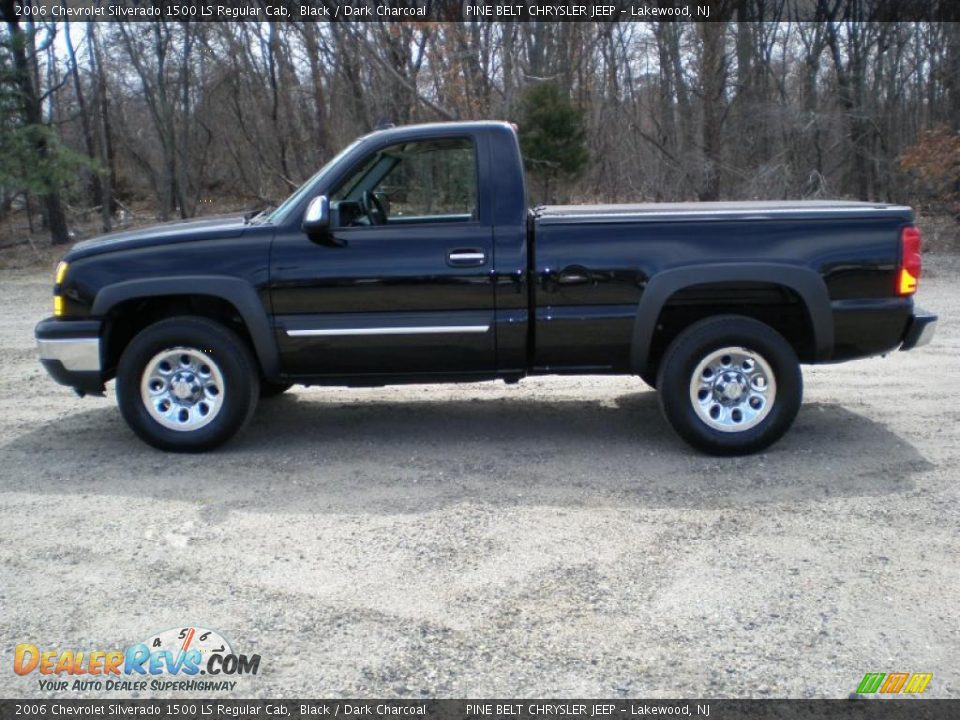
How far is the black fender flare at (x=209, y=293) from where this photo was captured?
556 centimetres

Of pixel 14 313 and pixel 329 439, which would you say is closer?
pixel 329 439

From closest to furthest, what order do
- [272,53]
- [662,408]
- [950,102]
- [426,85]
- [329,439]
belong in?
[662,408] < [329,439] < [950,102] < [426,85] < [272,53]

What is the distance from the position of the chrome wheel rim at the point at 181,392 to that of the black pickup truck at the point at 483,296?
0.01m

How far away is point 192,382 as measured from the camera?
18.9ft

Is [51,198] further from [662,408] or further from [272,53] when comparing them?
[662,408]

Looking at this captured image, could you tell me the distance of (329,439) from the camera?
6188 millimetres

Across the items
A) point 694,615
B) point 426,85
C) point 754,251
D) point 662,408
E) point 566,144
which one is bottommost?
point 694,615

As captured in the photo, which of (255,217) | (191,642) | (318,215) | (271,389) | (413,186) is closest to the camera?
(191,642)

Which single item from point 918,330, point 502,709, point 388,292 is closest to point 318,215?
point 388,292

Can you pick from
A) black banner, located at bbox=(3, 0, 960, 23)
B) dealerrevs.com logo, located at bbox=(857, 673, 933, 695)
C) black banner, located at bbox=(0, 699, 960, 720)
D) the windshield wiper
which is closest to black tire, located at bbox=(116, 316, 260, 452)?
the windshield wiper

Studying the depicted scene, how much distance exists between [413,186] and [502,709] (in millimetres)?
3666

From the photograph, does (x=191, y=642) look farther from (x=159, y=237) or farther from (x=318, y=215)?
(x=159, y=237)

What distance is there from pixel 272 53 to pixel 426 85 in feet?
16.6

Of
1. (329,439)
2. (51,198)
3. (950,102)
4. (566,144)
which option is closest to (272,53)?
(51,198)
